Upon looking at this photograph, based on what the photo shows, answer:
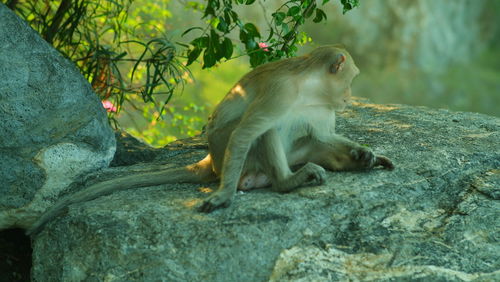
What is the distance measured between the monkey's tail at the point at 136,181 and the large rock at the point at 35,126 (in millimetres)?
339

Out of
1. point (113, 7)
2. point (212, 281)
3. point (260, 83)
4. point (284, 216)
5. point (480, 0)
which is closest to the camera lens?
point (212, 281)

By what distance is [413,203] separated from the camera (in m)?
2.99

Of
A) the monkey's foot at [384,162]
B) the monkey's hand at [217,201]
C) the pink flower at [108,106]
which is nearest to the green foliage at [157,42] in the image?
the pink flower at [108,106]

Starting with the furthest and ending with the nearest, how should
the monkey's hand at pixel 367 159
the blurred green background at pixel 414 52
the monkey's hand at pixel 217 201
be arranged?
the blurred green background at pixel 414 52 < the monkey's hand at pixel 367 159 < the monkey's hand at pixel 217 201

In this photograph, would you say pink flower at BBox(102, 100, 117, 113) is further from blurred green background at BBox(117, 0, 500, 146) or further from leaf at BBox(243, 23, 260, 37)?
blurred green background at BBox(117, 0, 500, 146)

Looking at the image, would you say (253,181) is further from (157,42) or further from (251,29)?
(157,42)

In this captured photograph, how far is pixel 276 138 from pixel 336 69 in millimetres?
508

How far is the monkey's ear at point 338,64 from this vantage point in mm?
3141

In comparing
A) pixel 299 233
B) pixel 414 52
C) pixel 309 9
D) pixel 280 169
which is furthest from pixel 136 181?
pixel 414 52

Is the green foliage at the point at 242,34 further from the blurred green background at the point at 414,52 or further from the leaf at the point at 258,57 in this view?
the blurred green background at the point at 414,52

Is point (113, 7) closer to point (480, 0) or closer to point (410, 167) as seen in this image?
point (410, 167)

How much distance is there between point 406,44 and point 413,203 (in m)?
9.18

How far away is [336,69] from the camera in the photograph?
10.4ft

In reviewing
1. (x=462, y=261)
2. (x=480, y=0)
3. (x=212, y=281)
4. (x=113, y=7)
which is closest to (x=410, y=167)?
(x=462, y=261)
